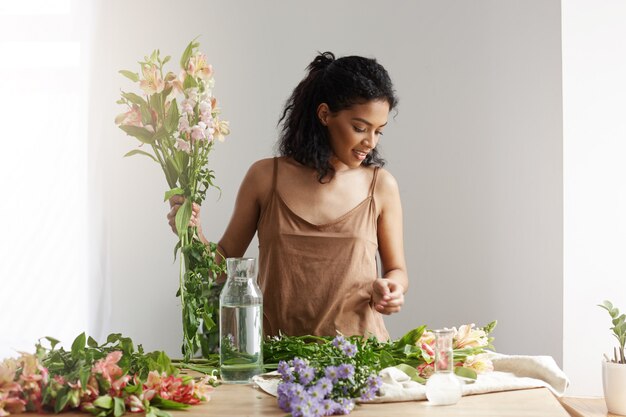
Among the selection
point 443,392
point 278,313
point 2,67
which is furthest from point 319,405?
point 2,67

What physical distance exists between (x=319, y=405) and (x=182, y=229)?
23.2 inches

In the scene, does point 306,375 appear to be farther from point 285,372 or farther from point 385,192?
point 385,192

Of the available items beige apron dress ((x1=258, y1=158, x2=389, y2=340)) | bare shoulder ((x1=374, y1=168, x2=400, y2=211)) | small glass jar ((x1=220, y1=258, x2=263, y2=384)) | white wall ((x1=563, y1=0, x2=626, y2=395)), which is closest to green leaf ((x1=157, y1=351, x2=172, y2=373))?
small glass jar ((x1=220, y1=258, x2=263, y2=384))

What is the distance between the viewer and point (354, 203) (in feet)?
7.77

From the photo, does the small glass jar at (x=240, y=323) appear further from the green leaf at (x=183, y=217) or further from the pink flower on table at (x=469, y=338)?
the pink flower on table at (x=469, y=338)

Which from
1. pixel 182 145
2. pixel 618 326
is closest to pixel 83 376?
pixel 182 145

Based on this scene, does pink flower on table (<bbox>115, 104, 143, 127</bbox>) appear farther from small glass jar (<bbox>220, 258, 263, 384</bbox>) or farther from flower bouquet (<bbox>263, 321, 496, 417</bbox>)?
flower bouquet (<bbox>263, 321, 496, 417</bbox>)

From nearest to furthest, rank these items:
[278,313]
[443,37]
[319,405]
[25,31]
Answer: [319,405] < [278,313] < [25,31] < [443,37]

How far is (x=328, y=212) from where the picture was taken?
234cm

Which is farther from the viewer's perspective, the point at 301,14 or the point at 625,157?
the point at 301,14

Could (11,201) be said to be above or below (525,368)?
above

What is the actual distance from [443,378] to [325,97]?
1148mm

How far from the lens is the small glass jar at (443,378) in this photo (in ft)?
4.54

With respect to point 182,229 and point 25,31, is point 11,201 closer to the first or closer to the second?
point 25,31
